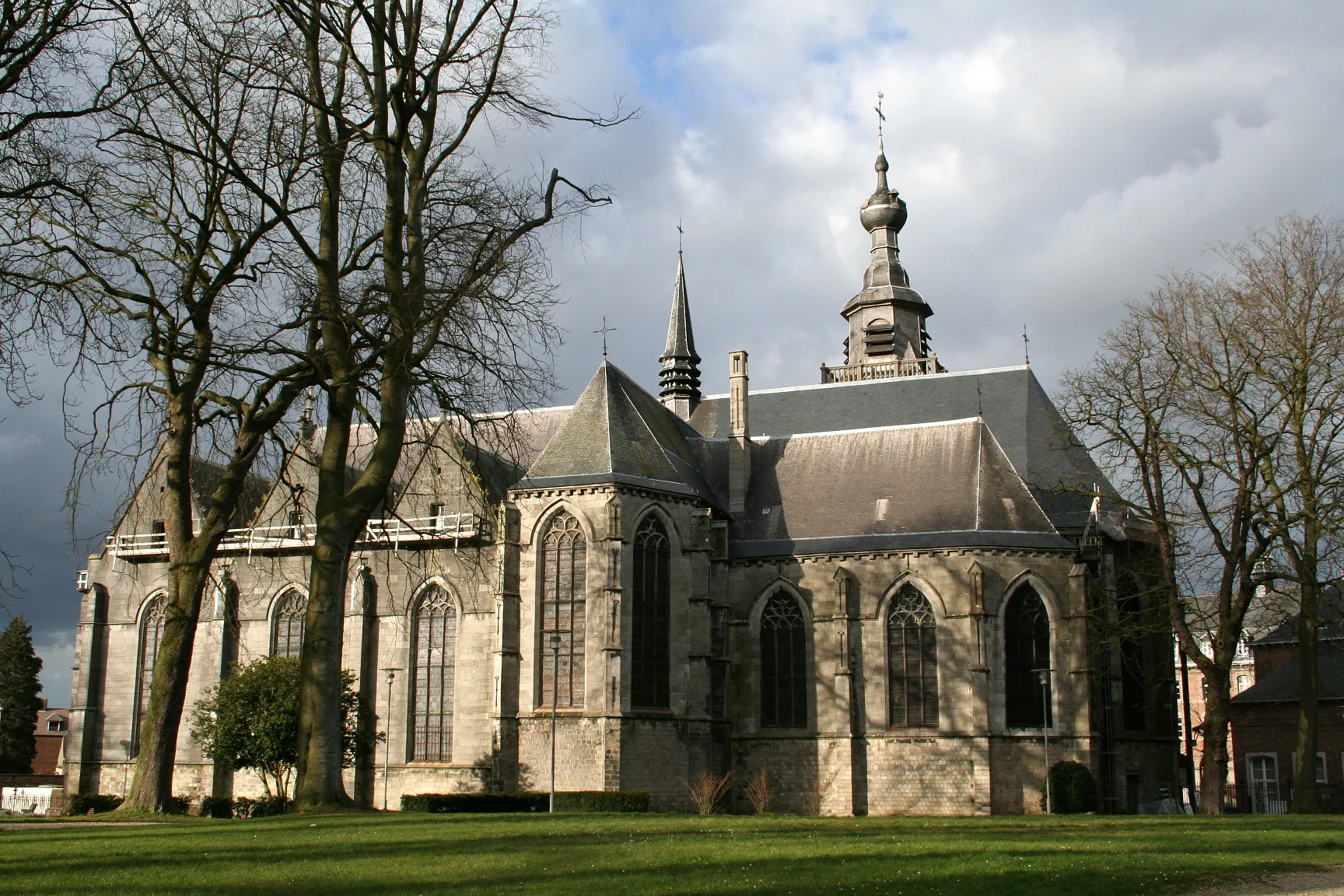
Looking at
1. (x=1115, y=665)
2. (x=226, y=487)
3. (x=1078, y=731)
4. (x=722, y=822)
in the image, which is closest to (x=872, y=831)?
(x=722, y=822)

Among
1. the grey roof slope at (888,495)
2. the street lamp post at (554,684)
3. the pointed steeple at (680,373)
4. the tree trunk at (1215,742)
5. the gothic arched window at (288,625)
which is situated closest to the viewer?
the tree trunk at (1215,742)

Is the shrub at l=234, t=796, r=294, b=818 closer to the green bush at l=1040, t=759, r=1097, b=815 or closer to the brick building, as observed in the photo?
the green bush at l=1040, t=759, r=1097, b=815

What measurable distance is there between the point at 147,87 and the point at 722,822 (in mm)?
12483

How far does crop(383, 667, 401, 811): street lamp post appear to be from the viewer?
34250 millimetres

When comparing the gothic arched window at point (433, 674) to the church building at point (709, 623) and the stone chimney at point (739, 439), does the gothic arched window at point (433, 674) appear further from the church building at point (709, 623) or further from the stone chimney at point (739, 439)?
the stone chimney at point (739, 439)

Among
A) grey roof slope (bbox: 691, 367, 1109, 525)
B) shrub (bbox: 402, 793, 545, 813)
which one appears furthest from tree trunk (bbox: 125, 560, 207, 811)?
grey roof slope (bbox: 691, 367, 1109, 525)

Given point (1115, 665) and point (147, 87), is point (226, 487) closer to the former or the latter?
point (147, 87)

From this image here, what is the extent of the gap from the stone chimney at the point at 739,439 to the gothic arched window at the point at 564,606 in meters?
6.39

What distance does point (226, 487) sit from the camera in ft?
64.2

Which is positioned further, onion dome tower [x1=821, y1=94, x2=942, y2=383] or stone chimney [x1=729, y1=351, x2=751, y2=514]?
onion dome tower [x1=821, y1=94, x2=942, y2=383]

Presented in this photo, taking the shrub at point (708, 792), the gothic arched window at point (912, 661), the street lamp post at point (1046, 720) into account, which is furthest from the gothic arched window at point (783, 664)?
the street lamp post at point (1046, 720)

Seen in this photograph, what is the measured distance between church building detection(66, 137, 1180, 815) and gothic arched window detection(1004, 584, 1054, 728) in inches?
2.4

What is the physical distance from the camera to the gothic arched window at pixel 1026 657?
33.2 metres

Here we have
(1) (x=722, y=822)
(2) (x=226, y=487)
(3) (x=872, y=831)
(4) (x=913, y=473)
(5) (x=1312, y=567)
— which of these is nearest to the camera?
(3) (x=872, y=831)
